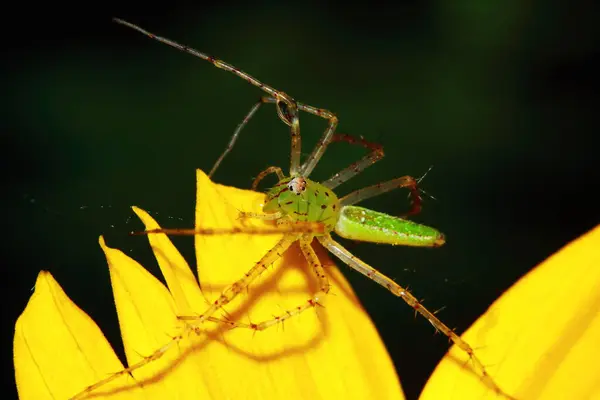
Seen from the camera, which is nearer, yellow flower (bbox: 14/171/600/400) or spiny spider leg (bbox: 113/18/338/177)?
yellow flower (bbox: 14/171/600/400)

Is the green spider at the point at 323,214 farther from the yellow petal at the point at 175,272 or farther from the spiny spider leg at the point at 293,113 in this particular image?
the yellow petal at the point at 175,272

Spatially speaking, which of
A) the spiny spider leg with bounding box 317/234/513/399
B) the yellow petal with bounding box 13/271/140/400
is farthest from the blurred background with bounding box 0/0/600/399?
the yellow petal with bounding box 13/271/140/400

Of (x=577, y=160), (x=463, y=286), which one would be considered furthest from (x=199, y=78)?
(x=577, y=160)

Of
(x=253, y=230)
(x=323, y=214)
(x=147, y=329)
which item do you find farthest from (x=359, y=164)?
(x=147, y=329)

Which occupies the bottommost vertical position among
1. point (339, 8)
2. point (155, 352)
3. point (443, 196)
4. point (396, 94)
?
point (155, 352)

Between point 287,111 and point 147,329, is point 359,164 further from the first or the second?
point 147,329

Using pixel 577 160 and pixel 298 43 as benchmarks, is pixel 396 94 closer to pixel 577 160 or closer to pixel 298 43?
pixel 298 43

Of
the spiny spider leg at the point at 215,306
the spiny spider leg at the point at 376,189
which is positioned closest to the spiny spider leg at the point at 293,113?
the spiny spider leg at the point at 376,189

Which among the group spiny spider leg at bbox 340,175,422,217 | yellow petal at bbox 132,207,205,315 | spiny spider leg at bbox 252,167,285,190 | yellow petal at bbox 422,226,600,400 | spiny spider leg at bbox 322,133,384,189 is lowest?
yellow petal at bbox 422,226,600,400

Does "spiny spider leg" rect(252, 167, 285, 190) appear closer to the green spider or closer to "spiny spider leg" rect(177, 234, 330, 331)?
the green spider
